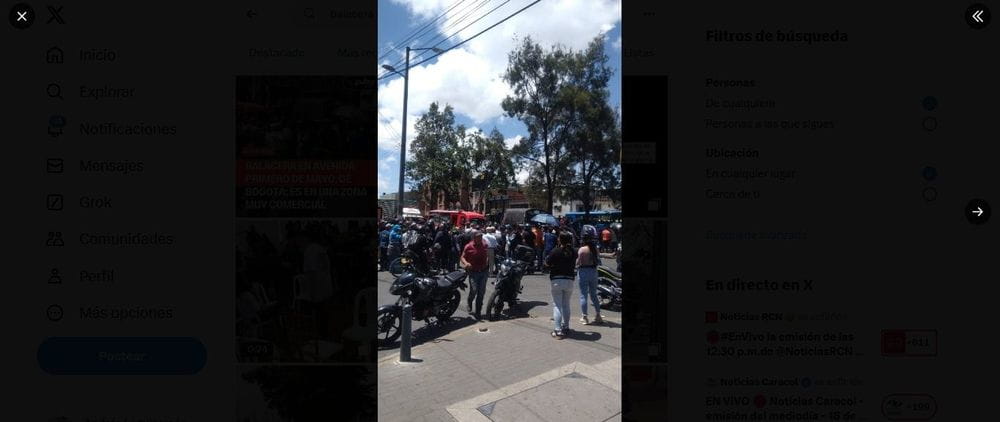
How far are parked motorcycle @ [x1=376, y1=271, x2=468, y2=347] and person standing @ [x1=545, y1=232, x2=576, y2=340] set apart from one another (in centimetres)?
182

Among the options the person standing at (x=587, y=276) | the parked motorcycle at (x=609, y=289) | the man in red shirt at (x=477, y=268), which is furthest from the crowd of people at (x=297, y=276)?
the parked motorcycle at (x=609, y=289)

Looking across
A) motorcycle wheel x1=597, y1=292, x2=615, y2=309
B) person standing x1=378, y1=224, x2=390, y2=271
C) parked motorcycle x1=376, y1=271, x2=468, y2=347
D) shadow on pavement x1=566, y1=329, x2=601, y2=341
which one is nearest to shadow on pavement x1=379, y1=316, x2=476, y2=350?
parked motorcycle x1=376, y1=271, x2=468, y2=347

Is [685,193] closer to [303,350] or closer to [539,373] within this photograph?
[303,350]

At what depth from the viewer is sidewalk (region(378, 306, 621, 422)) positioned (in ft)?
13.1

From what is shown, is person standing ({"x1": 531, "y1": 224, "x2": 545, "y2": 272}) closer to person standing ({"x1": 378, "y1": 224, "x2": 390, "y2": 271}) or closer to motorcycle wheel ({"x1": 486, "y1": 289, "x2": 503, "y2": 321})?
person standing ({"x1": 378, "y1": 224, "x2": 390, "y2": 271})

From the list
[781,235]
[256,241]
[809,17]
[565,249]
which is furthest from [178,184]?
[565,249]

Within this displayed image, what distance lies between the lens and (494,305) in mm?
8289

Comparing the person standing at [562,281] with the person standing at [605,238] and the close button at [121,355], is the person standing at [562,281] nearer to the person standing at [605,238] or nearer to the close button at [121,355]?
the close button at [121,355]

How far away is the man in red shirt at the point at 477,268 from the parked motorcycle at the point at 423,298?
0.60 meters

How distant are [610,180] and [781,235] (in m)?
27.1

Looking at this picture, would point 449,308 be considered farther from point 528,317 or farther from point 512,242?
point 512,242

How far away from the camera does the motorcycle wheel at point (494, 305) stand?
26.7 feet

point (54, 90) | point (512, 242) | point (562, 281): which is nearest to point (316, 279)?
point (54, 90)

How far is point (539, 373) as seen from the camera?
196 inches
